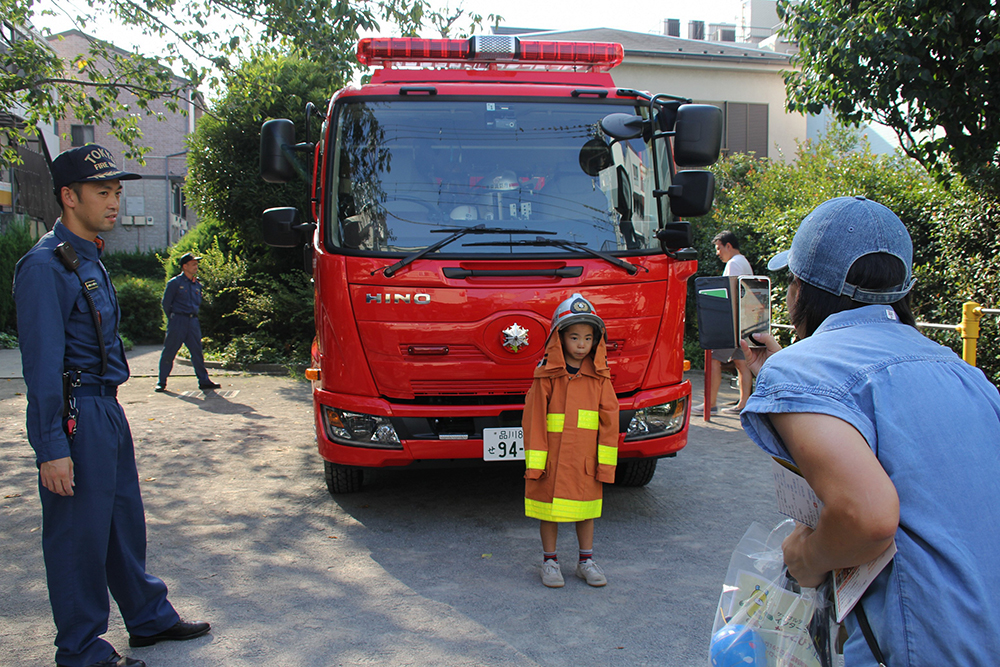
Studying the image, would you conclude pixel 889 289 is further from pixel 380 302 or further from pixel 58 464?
pixel 380 302

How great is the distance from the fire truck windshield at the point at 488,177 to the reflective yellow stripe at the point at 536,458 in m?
1.27

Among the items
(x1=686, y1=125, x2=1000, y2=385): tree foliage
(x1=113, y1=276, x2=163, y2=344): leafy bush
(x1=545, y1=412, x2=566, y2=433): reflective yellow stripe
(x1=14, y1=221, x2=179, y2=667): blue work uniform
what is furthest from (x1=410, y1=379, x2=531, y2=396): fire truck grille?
(x1=113, y1=276, x2=163, y2=344): leafy bush

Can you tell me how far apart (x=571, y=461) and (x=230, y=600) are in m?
1.83

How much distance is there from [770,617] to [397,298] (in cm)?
334

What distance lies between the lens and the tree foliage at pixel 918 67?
7.27 meters

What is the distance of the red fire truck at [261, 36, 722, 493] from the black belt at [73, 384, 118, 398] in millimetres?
1697

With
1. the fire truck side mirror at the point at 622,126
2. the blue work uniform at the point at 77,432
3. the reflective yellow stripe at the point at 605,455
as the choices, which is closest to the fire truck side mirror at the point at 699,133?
the fire truck side mirror at the point at 622,126

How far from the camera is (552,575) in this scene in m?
4.14

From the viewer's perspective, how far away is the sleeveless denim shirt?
1379 mm

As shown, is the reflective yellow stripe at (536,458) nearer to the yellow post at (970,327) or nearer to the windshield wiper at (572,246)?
the windshield wiper at (572,246)

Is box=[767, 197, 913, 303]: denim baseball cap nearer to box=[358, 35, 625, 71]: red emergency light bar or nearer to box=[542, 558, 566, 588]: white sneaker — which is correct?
box=[542, 558, 566, 588]: white sneaker

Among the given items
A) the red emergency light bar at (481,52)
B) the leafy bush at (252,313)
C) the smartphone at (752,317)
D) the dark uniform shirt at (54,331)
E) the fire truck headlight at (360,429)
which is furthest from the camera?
the leafy bush at (252,313)

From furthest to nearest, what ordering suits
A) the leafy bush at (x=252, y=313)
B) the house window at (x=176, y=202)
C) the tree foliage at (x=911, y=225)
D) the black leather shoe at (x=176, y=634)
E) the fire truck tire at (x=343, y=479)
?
the house window at (x=176, y=202) < the leafy bush at (x=252, y=313) < the tree foliage at (x=911, y=225) < the fire truck tire at (x=343, y=479) < the black leather shoe at (x=176, y=634)

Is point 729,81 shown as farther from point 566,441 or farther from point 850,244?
point 850,244
